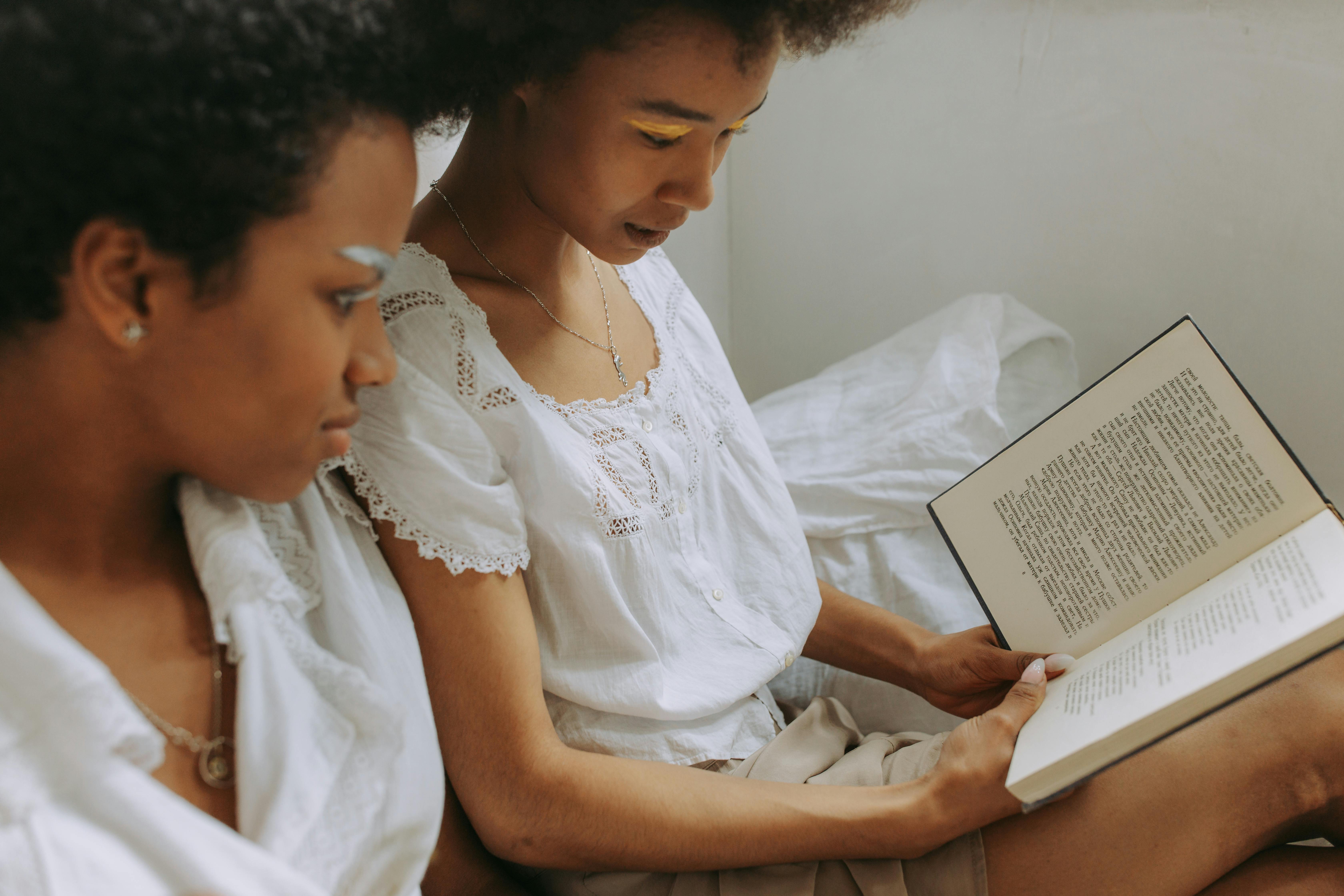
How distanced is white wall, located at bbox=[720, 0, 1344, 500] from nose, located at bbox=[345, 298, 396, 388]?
103 cm

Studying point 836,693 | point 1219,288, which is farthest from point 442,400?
point 1219,288

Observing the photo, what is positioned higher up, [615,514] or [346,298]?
[346,298]

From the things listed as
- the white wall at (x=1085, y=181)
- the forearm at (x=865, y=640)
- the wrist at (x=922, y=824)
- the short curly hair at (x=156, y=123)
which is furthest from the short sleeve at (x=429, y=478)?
the white wall at (x=1085, y=181)

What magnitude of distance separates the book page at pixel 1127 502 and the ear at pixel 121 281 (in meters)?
0.65

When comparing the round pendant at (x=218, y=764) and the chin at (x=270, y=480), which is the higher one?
the chin at (x=270, y=480)

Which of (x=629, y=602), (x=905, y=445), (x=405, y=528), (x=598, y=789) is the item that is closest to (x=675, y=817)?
(x=598, y=789)

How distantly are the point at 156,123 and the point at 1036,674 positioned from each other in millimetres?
688

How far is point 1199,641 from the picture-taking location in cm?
64

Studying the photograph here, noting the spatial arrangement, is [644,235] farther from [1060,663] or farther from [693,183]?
[1060,663]

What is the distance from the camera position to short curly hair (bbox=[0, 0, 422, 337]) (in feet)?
1.35

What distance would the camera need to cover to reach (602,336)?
0.87 m

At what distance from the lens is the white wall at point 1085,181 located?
1.34 m

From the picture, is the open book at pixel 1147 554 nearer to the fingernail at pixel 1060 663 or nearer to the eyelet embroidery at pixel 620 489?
the fingernail at pixel 1060 663

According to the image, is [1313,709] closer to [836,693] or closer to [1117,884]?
[1117,884]
